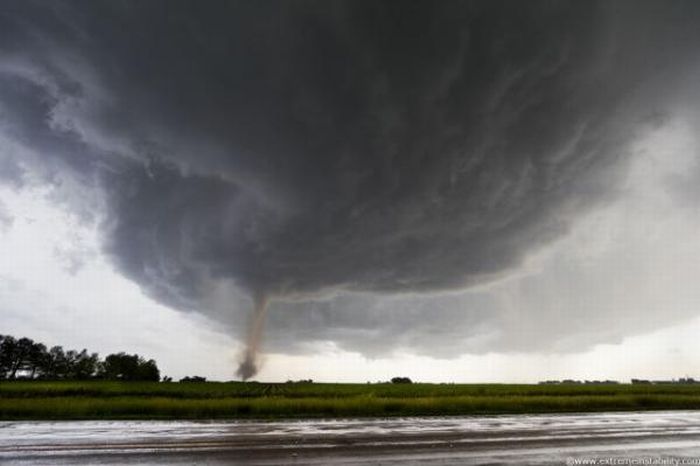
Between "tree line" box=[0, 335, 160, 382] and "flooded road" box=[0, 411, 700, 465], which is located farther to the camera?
"tree line" box=[0, 335, 160, 382]

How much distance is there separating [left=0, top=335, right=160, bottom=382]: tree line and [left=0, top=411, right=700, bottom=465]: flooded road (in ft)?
381

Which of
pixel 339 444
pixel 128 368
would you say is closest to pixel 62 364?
pixel 128 368

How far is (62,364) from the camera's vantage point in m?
164

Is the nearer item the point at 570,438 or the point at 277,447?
the point at 277,447

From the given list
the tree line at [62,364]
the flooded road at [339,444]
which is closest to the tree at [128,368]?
the tree line at [62,364]

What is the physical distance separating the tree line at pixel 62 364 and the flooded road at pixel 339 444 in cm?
11602

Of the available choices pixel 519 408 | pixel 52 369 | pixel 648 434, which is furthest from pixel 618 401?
pixel 52 369

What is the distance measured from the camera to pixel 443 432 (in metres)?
20.0

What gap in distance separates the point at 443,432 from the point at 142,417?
19.2 meters

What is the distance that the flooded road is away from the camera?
43.1 feet

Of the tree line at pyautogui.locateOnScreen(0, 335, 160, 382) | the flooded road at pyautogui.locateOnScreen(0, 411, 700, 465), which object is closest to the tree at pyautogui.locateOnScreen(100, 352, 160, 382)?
the tree line at pyautogui.locateOnScreen(0, 335, 160, 382)

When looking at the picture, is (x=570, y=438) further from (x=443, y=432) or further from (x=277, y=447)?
(x=277, y=447)

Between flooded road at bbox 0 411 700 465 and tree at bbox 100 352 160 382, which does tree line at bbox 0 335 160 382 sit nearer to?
tree at bbox 100 352 160 382

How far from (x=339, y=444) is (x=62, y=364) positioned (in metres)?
185
